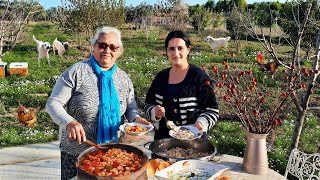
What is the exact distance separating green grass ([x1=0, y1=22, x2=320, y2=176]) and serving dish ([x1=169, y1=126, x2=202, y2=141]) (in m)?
Answer: 2.23

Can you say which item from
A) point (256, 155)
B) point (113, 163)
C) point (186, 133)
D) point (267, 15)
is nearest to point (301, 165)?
point (256, 155)

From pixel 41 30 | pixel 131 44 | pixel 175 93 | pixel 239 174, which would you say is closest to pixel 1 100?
pixel 175 93

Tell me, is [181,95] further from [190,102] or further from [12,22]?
[12,22]

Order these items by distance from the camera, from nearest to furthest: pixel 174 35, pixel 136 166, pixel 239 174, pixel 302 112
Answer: pixel 136 166 < pixel 239 174 < pixel 174 35 < pixel 302 112

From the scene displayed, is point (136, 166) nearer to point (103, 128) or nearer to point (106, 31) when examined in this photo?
point (103, 128)

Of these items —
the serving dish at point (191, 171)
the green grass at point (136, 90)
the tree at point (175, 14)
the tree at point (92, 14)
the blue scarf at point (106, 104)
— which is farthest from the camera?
the tree at point (175, 14)

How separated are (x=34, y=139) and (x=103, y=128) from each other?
323 cm

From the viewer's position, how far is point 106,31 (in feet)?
7.87

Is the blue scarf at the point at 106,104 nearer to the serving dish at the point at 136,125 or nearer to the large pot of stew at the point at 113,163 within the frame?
the serving dish at the point at 136,125

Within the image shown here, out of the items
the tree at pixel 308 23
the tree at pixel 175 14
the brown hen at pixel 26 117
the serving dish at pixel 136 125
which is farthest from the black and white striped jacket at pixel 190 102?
the tree at pixel 175 14

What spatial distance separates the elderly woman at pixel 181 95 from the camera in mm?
2662

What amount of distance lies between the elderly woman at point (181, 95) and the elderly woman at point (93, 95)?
1.19ft

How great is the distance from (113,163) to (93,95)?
2.67 feet

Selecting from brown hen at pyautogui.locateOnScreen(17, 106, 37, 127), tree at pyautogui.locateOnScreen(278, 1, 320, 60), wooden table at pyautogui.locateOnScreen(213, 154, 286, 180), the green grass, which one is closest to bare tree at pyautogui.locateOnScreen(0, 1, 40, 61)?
the green grass
